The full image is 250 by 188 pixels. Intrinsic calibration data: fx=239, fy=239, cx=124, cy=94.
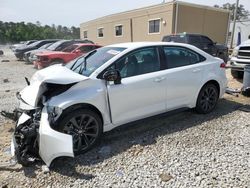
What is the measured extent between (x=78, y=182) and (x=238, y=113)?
12.9ft

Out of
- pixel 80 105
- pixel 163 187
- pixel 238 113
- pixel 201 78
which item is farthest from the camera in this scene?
pixel 238 113

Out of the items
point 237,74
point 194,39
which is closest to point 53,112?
point 237,74

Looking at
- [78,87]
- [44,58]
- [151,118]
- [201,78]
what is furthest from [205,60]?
[44,58]

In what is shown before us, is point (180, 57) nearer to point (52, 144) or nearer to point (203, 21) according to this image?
point (52, 144)

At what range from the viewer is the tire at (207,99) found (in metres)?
5.09

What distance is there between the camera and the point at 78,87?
3615 mm

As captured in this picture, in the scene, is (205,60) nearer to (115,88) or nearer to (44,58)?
(115,88)

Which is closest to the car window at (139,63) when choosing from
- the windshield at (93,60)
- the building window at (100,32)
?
the windshield at (93,60)

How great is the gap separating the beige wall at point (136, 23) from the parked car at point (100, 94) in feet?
56.7

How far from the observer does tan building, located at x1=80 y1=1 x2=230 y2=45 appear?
20.9 meters

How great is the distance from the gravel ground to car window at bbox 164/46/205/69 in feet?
3.83

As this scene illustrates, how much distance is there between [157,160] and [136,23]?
23.2 meters

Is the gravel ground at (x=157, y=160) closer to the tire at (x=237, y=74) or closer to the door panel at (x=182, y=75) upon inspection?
the door panel at (x=182, y=75)

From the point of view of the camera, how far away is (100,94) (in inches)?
146
